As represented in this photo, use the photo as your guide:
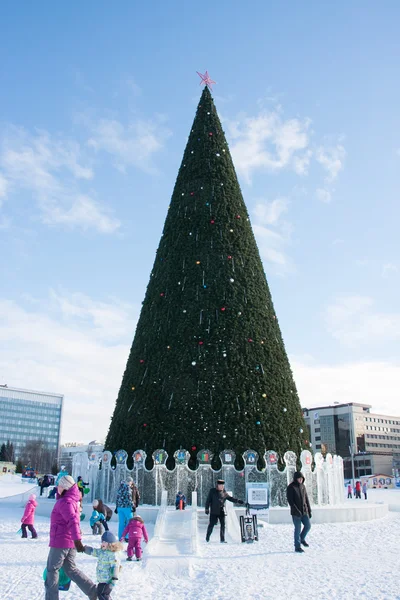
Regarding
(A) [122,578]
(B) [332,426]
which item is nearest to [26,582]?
(A) [122,578]

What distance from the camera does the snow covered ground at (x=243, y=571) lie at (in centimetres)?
690

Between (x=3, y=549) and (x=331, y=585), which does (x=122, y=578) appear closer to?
(x=331, y=585)

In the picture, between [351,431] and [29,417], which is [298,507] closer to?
[351,431]

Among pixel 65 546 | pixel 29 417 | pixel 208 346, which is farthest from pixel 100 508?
pixel 29 417

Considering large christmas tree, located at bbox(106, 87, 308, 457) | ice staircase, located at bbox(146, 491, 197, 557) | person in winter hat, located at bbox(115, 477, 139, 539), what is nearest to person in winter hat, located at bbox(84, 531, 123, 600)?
ice staircase, located at bbox(146, 491, 197, 557)

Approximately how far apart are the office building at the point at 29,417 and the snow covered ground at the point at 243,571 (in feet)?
463

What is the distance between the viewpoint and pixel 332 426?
101938mm

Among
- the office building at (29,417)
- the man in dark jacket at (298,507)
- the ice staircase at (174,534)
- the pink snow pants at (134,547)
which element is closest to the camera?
the pink snow pants at (134,547)

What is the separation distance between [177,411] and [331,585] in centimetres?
986

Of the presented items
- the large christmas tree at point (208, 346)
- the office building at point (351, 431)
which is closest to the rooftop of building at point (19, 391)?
the office building at point (351, 431)

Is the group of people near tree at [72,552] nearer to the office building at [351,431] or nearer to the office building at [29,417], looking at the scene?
the office building at [351,431]

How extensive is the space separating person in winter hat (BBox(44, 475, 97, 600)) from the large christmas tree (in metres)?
10.7

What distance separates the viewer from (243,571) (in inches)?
325

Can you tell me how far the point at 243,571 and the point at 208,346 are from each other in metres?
9.82
